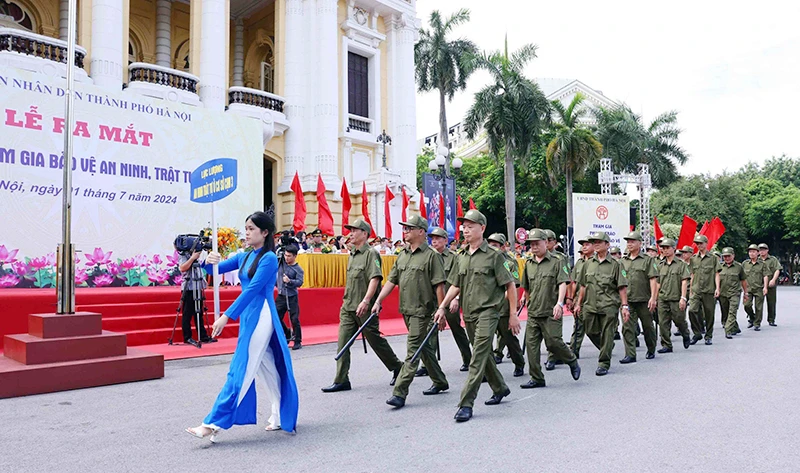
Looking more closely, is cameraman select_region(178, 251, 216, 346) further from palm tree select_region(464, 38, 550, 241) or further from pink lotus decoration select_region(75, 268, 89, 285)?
palm tree select_region(464, 38, 550, 241)

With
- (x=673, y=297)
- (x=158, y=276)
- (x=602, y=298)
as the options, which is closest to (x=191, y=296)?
(x=158, y=276)

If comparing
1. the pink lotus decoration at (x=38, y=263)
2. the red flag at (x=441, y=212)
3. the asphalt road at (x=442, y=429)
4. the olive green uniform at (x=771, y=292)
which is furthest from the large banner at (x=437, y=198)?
the asphalt road at (x=442, y=429)

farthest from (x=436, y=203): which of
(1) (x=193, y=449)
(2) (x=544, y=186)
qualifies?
(2) (x=544, y=186)

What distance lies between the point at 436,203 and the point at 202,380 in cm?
1219

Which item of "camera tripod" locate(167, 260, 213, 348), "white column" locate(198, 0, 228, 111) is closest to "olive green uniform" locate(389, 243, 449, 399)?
"camera tripod" locate(167, 260, 213, 348)

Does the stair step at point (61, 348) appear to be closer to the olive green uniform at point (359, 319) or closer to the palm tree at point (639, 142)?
the olive green uniform at point (359, 319)

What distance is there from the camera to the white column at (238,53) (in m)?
26.6

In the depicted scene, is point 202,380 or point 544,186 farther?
point 544,186

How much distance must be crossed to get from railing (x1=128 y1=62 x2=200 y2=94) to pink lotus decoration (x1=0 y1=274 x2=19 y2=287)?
27.8ft

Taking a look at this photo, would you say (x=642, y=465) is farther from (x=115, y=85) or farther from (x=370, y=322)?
(x=115, y=85)

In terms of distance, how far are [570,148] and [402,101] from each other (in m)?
11.0

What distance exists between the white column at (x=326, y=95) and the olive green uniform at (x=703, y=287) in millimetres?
13642

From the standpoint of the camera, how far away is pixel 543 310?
7.85 m

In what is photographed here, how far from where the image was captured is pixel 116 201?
551 inches
